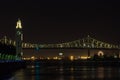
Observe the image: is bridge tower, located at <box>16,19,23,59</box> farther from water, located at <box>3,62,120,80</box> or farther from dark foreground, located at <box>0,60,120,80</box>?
water, located at <box>3,62,120,80</box>

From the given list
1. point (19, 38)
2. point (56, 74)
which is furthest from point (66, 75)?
point (19, 38)

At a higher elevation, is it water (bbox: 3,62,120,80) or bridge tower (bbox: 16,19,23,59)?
bridge tower (bbox: 16,19,23,59)

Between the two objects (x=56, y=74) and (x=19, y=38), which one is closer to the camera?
(x=56, y=74)

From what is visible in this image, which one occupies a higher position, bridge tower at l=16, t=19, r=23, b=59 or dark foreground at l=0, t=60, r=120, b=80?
bridge tower at l=16, t=19, r=23, b=59

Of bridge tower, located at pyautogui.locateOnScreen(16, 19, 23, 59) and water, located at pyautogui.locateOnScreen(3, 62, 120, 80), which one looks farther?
bridge tower, located at pyautogui.locateOnScreen(16, 19, 23, 59)

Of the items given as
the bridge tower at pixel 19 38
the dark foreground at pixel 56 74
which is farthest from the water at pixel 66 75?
the bridge tower at pixel 19 38

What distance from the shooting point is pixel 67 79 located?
182ft

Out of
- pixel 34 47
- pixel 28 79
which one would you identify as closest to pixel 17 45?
pixel 34 47

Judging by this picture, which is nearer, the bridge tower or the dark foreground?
the dark foreground

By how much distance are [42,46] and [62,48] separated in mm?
5441

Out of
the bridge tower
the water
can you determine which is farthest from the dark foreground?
the bridge tower

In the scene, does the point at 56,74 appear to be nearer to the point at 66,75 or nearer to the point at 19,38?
the point at 66,75

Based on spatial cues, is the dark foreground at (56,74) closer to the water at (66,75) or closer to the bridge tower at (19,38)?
the water at (66,75)

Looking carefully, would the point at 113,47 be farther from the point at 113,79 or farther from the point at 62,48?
the point at 113,79
